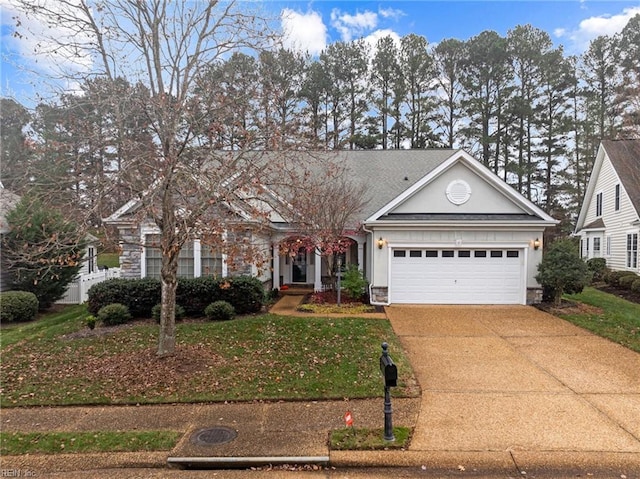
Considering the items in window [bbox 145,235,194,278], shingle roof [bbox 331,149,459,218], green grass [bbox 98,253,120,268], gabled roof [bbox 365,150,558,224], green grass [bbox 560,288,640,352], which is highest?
shingle roof [bbox 331,149,459,218]

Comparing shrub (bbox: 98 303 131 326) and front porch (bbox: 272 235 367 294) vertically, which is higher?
front porch (bbox: 272 235 367 294)

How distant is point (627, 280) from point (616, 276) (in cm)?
139

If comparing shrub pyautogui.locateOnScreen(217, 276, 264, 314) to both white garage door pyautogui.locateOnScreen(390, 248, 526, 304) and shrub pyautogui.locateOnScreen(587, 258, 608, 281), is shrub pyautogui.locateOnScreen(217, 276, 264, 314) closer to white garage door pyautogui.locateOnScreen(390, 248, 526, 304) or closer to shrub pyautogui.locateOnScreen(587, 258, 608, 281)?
white garage door pyautogui.locateOnScreen(390, 248, 526, 304)

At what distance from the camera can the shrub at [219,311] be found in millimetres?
10336

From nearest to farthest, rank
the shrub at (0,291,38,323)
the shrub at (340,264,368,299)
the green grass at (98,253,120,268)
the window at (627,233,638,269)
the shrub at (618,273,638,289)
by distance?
1. the shrub at (0,291,38,323)
2. the shrub at (340,264,368,299)
3. the shrub at (618,273,638,289)
4. the window at (627,233,638,269)
5. the green grass at (98,253,120,268)

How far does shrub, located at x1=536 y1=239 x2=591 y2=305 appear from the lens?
11406 millimetres

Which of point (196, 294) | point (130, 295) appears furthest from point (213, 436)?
point (130, 295)

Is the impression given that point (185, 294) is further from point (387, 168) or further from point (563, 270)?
point (387, 168)

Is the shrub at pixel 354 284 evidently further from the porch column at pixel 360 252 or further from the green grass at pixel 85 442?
the green grass at pixel 85 442

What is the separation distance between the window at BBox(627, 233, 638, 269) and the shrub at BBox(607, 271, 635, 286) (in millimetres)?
533

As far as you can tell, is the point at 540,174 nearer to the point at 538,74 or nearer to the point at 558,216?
the point at 558,216

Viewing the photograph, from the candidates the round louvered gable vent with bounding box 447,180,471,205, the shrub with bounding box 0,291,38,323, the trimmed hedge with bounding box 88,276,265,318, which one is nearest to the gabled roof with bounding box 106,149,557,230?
the round louvered gable vent with bounding box 447,180,471,205

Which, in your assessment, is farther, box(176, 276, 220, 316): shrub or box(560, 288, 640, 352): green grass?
box(176, 276, 220, 316): shrub

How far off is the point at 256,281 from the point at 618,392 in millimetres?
8657
